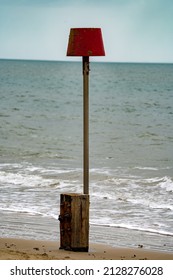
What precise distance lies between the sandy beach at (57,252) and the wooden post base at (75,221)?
0.12 meters

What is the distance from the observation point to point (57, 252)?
1035 centimetres

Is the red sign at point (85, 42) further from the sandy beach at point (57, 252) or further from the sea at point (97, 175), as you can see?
the sea at point (97, 175)

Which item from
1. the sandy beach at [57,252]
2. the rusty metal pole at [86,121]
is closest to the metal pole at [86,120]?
the rusty metal pole at [86,121]

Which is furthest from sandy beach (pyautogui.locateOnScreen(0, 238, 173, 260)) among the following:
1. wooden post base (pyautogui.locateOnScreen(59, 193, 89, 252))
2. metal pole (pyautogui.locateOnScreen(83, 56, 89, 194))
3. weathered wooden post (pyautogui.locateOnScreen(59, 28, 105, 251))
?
metal pole (pyautogui.locateOnScreen(83, 56, 89, 194))

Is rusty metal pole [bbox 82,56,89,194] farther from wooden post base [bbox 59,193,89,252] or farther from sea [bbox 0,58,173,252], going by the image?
sea [bbox 0,58,173,252]

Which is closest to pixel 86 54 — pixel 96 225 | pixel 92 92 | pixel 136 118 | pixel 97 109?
pixel 96 225

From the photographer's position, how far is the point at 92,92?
69000 millimetres

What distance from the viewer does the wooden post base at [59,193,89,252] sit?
10.2 metres

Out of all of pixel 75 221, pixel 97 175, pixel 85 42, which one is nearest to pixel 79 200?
pixel 75 221

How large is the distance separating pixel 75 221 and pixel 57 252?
1.47 ft

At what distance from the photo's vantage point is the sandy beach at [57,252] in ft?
31.9

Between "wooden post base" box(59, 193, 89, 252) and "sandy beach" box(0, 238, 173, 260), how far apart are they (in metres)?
0.12

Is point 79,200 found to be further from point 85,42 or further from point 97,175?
point 97,175
